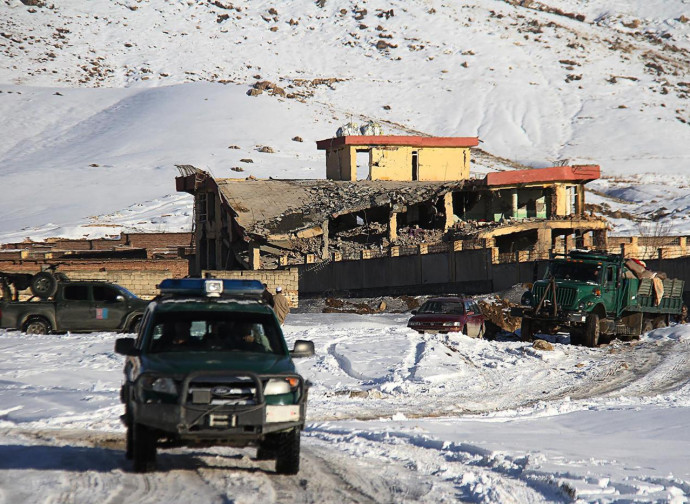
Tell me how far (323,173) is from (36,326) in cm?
7424

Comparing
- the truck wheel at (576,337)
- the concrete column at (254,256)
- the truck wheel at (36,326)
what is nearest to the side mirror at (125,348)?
the truck wheel at (36,326)

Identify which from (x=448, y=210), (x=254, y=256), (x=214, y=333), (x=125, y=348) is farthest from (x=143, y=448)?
(x=448, y=210)

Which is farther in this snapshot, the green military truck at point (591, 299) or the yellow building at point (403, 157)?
the yellow building at point (403, 157)

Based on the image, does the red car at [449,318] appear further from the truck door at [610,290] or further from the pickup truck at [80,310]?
the pickup truck at [80,310]

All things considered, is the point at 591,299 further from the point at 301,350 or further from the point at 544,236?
the point at 544,236

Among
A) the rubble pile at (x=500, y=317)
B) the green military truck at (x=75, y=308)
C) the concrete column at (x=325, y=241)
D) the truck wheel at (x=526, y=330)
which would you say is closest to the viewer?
the green military truck at (x=75, y=308)

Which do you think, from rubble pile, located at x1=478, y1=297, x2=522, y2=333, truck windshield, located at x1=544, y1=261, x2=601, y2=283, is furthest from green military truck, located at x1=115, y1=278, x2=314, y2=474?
→ rubble pile, located at x1=478, y1=297, x2=522, y2=333

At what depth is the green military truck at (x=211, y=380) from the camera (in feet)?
32.0

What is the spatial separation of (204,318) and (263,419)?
1.75 metres

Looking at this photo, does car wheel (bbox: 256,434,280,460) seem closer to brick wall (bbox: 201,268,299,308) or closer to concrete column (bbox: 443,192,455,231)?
brick wall (bbox: 201,268,299,308)

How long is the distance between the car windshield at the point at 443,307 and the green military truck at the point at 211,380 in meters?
18.3

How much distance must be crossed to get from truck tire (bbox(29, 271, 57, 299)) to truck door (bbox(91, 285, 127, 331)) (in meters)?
1.07

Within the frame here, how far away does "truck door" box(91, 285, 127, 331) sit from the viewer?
26.7m

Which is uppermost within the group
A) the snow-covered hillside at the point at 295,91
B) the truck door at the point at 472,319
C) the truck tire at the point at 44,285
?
the snow-covered hillside at the point at 295,91
